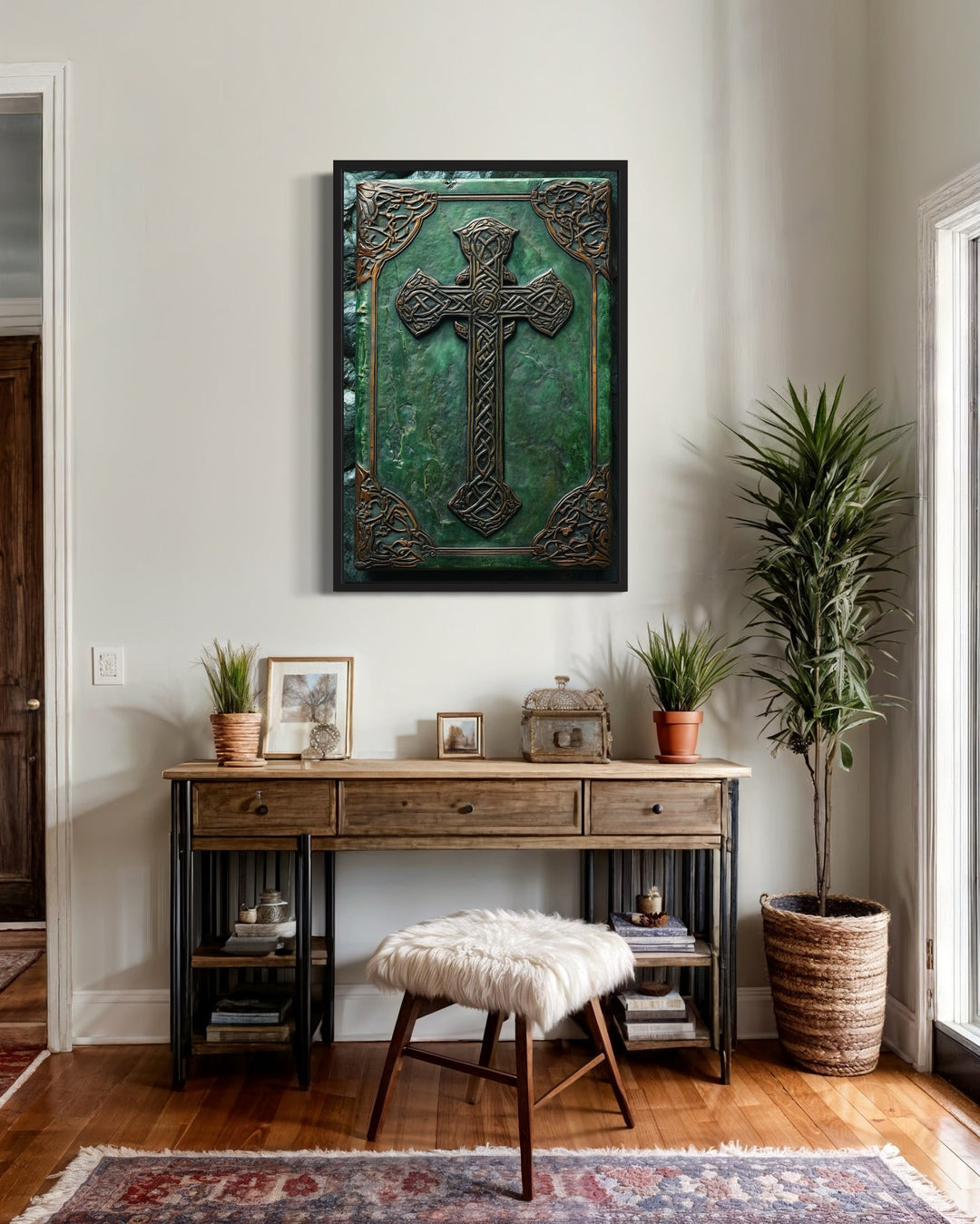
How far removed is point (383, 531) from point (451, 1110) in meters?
1.49

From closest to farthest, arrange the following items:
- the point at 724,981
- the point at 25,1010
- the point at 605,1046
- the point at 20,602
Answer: the point at 605,1046, the point at 724,981, the point at 25,1010, the point at 20,602

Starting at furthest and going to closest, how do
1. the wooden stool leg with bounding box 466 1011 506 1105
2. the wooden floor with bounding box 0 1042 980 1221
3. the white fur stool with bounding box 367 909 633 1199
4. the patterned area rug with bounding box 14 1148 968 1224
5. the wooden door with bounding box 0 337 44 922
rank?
1. the wooden door with bounding box 0 337 44 922
2. the wooden stool leg with bounding box 466 1011 506 1105
3. the wooden floor with bounding box 0 1042 980 1221
4. the white fur stool with bounding box 367 909 633 1199
5. the patterned area rug with bounding box 14 1148 968 1224

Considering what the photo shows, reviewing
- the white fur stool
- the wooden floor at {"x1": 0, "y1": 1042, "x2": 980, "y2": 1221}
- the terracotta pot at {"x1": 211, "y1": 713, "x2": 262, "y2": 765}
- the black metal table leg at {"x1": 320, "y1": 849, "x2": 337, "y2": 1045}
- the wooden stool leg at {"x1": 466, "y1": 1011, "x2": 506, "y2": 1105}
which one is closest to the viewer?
the white fur stool

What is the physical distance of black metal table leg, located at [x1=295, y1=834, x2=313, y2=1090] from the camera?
250 cm

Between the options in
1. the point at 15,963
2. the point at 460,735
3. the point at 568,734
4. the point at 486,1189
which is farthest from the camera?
the point at 15,963

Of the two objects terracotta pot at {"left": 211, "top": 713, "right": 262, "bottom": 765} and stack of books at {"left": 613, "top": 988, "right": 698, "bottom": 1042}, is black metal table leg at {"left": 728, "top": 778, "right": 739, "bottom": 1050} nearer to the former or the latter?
stack of books at {"left": 613, "top": 988, "right": 698, "bottom": 1042}

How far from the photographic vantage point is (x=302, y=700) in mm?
2828

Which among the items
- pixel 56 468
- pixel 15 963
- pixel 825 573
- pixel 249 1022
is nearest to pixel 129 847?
pixel 249 1022

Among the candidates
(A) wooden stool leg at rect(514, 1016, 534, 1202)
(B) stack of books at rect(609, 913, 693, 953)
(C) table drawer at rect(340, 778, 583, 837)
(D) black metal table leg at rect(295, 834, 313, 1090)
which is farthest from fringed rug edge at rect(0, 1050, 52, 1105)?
(B) stack of books at rect(609, 913, 693, 953)

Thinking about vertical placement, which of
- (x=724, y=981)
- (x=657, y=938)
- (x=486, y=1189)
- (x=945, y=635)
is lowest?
(x=486, y=1189)

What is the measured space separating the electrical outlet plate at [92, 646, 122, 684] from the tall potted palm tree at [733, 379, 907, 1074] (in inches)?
69.5

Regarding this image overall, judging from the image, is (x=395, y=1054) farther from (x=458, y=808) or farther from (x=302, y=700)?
(x=302, y=700)

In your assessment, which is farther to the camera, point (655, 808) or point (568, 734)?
point (568, 734)

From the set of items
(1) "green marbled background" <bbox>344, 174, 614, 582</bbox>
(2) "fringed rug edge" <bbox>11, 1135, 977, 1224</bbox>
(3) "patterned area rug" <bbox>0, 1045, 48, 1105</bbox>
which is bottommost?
(3) "patterned area rug" <bbox>0, 1045, 48, 1105</bbox>
